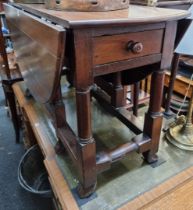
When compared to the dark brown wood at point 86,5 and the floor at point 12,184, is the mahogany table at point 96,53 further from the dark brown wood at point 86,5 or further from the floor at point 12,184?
the floor at point 12,184

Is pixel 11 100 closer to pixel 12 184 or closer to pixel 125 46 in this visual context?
pixel 12 184

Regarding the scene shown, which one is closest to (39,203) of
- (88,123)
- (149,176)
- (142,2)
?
(149,176)

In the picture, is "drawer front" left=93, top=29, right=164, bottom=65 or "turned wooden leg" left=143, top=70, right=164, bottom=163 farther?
"turned wooden leg" left=143, top=70, right=164, bottom=163

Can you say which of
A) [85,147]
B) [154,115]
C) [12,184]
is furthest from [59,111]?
[12,184]

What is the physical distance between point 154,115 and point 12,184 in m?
1.17

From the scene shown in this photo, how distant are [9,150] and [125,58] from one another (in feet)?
5.03

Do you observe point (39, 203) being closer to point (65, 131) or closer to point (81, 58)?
point (65, 131)

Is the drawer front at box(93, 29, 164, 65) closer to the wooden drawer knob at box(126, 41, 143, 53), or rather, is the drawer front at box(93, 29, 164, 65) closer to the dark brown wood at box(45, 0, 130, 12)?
the wooden drawer knob at box(126, 41, 143, 53)

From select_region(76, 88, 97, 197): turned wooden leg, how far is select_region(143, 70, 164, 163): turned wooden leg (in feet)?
0.82

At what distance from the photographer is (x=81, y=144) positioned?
0.63 metres

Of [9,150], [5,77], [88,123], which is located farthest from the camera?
[9,150]

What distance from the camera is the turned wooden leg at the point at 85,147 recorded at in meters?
0.57

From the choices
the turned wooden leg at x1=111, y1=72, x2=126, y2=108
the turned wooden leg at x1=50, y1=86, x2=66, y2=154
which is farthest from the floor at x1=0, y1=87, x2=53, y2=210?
the turned wooden leg at x1=111, y1=72, x2=126, y2=108

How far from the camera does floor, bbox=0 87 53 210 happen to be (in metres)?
1.32
